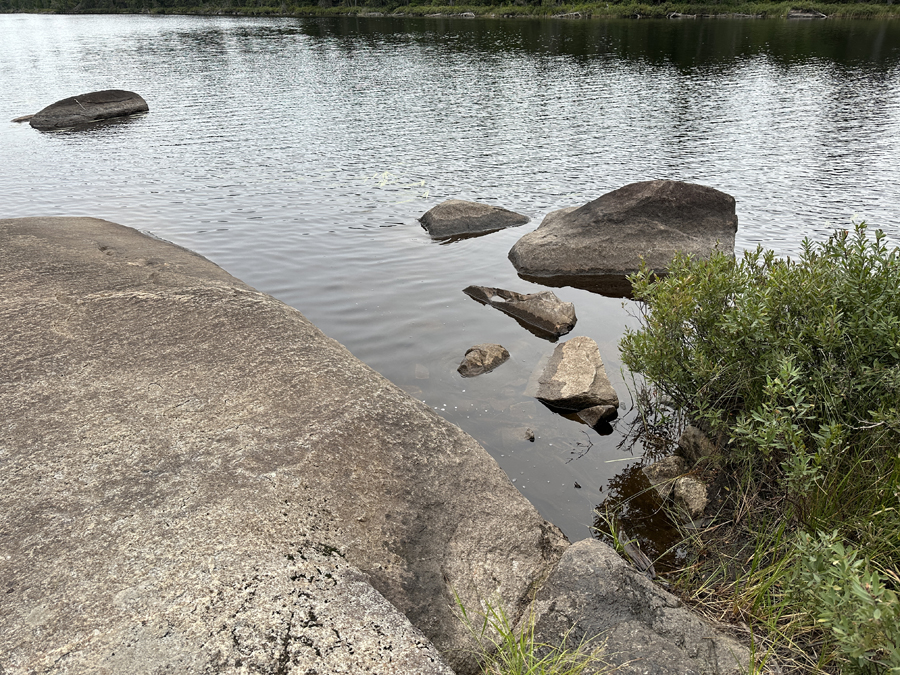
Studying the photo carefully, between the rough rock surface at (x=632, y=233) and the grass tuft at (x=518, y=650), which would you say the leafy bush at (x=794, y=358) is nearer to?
the grass tuft at (x=518, y=650)

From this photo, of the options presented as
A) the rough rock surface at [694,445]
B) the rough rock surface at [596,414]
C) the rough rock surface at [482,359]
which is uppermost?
the rough rock surface at [694,445]

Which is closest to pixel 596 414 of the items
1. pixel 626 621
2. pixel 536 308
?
pixel 536 308

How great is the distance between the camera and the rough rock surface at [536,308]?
41.3 feet

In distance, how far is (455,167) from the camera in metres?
25.0

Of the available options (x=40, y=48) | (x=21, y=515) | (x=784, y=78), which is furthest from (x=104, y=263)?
(x=40, y=48)

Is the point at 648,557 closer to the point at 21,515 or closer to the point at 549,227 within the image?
the point at 21,515

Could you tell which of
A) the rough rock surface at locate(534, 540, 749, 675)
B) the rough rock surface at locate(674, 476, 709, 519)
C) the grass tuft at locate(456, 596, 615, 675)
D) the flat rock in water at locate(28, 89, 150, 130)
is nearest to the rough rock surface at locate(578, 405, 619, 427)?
the rough rock surface at locate(674, 476, 709, 519)

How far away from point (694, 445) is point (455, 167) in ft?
63.2

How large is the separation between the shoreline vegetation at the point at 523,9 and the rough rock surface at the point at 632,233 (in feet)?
296

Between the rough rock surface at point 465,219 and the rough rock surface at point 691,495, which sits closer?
the rough rock surface at point 691,495

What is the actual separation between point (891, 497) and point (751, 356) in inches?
83.3

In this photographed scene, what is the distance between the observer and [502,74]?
47.0m

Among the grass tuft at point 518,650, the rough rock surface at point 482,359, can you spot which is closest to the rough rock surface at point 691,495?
the grass tuft at point 518,650

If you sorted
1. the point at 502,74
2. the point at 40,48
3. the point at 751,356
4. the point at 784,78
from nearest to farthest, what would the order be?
1. the point at 751,356
2. the point at 784,78
3. the point at 502,74
4. the point at 40,48
